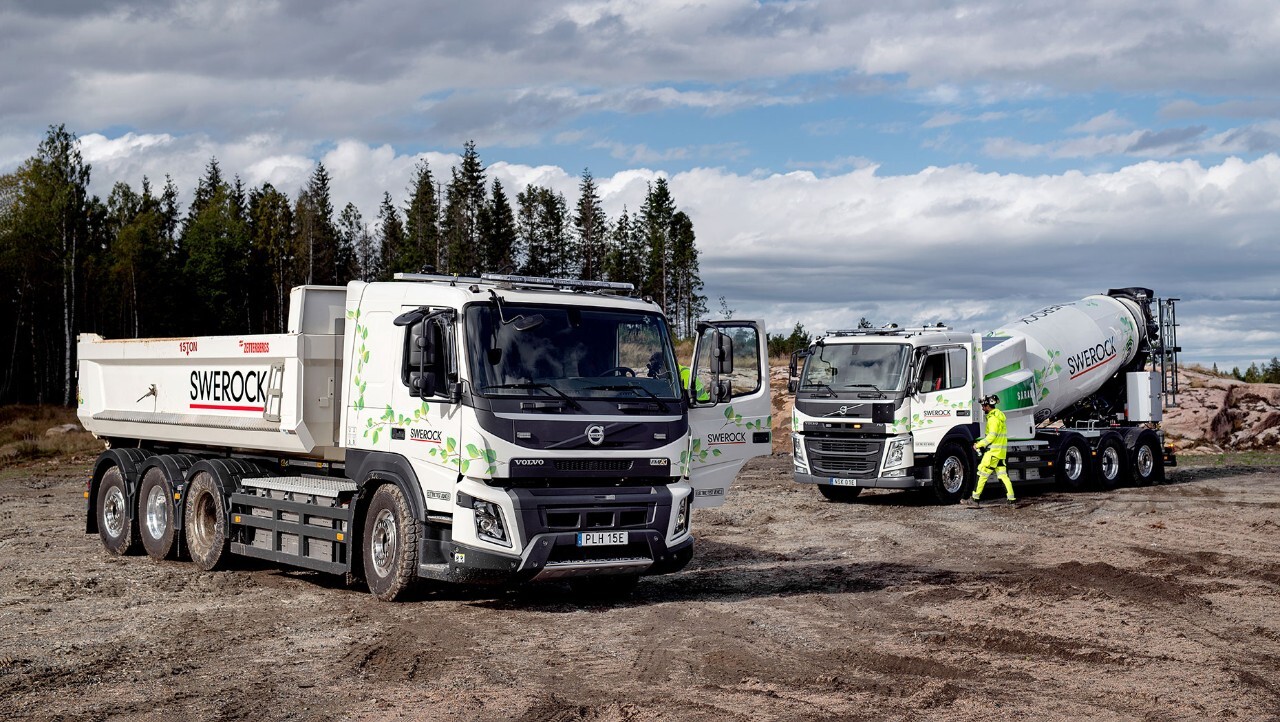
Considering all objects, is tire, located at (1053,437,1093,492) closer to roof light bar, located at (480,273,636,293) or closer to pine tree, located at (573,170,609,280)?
roof light bar, located at (480,273,636,293)

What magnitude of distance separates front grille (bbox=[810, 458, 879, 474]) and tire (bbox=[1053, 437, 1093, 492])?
4995 millimetres

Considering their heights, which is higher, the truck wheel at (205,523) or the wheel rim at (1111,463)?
the truck wheel at (205,523)

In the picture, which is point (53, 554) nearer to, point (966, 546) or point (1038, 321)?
point (966, 546)

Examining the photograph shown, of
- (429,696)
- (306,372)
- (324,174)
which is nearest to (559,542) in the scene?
(429,696)

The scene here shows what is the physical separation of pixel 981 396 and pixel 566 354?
480 inches

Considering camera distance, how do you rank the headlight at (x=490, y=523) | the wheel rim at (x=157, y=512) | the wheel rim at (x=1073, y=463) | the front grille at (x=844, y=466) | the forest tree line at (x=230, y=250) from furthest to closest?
the forest tree line at (x=230, y=250)
the wheel rim at (x=1073, y=463)
the front grille at (x=844, y=466)
the wheel rim at (x=157, y=512)
the headlight at (x=490, y=523)

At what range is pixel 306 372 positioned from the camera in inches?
458

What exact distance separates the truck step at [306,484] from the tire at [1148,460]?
59.9ft

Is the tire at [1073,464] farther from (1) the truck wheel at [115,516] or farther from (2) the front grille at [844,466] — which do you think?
(1) the truck wheel at [115,516]

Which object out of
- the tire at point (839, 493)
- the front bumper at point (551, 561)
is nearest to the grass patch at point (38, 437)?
the tire at point (839, 493)

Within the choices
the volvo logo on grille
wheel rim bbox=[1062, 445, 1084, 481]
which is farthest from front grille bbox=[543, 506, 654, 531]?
wheel rim bbox=[1062, 445, 1084, 481]

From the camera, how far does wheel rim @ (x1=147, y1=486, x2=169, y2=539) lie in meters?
14.0

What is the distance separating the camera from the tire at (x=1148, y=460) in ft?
80.4

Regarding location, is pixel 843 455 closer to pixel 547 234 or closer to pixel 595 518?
pixel 595 518
